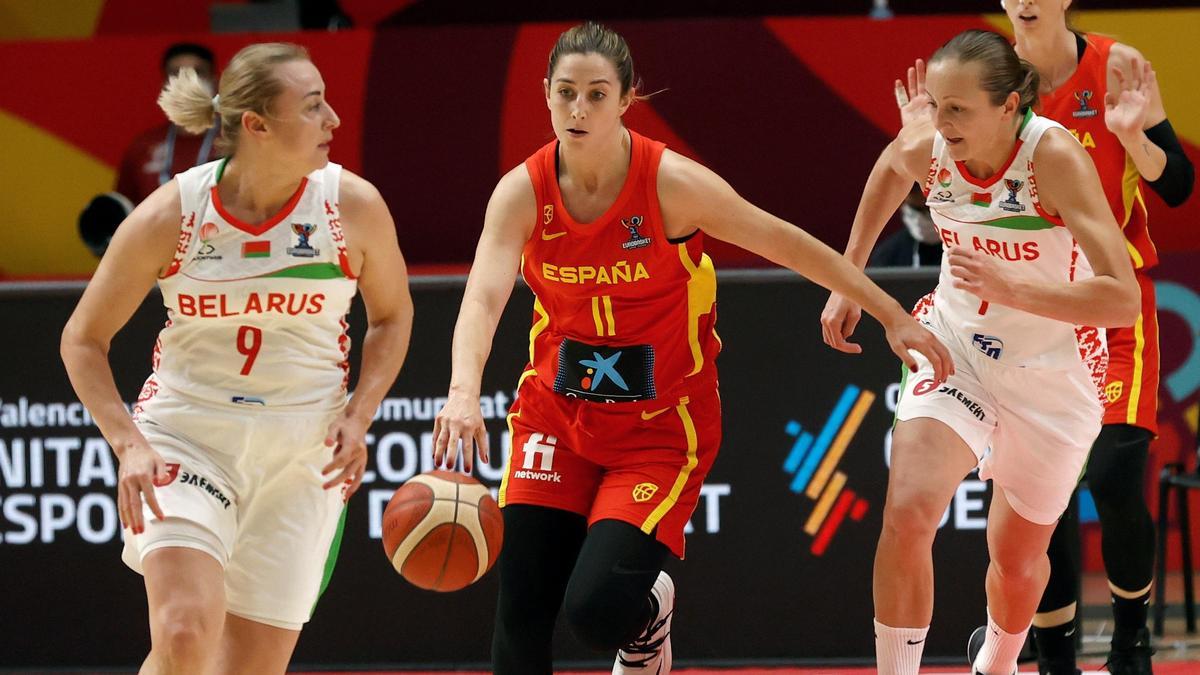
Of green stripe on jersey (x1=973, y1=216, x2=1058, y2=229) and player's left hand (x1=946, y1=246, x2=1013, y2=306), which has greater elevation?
green stripe on jersey (x1=973, y1=216, x2=1058, y2=229)

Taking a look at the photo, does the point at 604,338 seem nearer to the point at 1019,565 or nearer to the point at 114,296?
the point at 114,296

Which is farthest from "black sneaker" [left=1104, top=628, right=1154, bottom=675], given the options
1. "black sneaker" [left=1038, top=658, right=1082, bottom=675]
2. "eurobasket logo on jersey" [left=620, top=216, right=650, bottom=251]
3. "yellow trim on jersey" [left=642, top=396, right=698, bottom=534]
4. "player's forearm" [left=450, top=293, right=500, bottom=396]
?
"player's forearm" [left=450, top=293, right=500, bottom=396]

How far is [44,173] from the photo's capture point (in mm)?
8273

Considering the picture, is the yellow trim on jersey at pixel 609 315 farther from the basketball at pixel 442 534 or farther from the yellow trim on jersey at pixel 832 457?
the yellow trim on jersey at pixel 832 457

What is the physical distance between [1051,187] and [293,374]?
2078 millimetres

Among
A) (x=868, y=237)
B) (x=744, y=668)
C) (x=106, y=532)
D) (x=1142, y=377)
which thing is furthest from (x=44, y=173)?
(x=1142, y=377)

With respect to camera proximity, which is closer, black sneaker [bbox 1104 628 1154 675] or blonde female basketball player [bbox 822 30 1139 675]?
blonde female basketball player [bbox 822 30 1139 675]

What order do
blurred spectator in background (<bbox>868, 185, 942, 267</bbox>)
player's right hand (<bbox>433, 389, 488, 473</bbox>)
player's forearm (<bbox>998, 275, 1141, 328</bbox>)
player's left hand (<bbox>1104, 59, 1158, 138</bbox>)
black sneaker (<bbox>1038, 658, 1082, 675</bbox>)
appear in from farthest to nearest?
blurred spectator in background (<bbox>868, 185, 942, 267</bbox>)
black sneaker (<bbox>1038, 658, 1082, 675</bbox>)
player's left hand (<bbox>1104, 59, 1158, 138</bbox>)
player's forearm (<bbox>998, 275, 1141, 328</bbox>)
player's right hand (<bbox>433, 389, 488, 473</bbox>)

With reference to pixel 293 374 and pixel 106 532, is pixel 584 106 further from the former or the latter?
pixel 106 532

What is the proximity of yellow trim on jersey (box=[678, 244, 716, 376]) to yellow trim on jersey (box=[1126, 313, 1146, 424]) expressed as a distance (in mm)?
1672

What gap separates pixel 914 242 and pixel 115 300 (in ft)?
12.9

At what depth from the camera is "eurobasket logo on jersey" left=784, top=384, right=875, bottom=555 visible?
596 cm

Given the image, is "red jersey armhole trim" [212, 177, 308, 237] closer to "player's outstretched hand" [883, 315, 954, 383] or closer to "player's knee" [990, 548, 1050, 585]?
"player's outstretched hand" [883, 315, 954, 383]

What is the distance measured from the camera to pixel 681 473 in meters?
4.36
